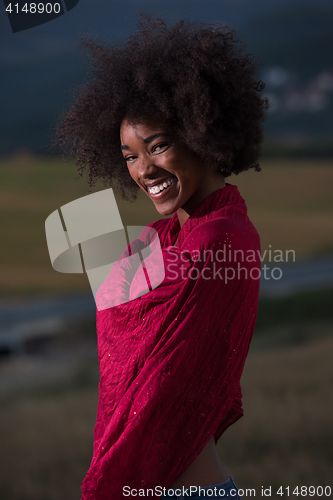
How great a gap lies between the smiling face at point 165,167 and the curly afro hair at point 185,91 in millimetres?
22

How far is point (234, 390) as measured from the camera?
3.66ft

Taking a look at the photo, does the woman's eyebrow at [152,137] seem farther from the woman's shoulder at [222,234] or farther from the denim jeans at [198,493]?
the denim jeans at [198,493]

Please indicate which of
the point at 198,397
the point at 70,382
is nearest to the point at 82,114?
the point at 198,397

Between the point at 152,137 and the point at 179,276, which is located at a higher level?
the point at 152,137

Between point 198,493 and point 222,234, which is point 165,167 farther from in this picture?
point 198,493

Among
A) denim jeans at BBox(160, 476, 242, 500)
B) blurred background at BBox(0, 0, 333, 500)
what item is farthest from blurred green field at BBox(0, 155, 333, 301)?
denim jeans at BBox(160, 476, 242, 500)

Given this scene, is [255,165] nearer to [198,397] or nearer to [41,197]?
[198,397]

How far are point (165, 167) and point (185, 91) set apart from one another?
0.17 metres

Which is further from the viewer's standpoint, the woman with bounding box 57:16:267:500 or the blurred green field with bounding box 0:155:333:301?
the blurred green field with bounding box 0:155:333:301

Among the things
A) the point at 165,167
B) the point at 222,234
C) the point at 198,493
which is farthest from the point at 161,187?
the point at 198,493

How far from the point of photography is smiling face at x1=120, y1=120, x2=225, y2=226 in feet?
3.69

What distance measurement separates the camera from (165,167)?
1.12 meters

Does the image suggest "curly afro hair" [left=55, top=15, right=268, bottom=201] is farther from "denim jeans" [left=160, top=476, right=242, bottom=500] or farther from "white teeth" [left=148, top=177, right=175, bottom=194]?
"denim jeans" [left=160, top=476, right=242, bottom=500]

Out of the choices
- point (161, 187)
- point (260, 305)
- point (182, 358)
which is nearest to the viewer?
point (182, 358)
